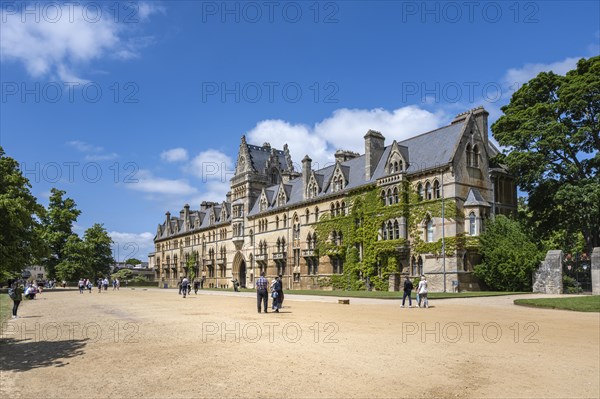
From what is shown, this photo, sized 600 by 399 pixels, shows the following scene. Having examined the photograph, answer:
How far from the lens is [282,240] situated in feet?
218

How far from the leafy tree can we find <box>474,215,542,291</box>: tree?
53.7 m

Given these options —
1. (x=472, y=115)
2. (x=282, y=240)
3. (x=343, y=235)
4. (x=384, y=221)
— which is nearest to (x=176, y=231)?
(x=282, y=240)

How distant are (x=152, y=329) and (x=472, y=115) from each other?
36.1 m

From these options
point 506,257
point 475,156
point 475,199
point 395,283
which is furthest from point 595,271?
point 395,283

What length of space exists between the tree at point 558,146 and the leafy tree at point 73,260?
2209 inches

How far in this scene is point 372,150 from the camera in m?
53.8

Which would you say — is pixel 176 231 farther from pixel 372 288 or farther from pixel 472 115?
pixel 472 115

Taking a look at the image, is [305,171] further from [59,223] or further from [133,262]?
[133,262]

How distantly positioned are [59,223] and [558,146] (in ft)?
211

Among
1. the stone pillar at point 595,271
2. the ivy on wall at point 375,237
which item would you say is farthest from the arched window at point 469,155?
the stone pillar at point 595,271

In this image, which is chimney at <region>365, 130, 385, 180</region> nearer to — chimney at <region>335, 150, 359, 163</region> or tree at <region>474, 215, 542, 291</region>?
chimney at <region>335, 150, 359, 163</region>

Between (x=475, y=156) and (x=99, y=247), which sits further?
(x=99, y=247)

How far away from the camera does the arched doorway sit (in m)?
77.1

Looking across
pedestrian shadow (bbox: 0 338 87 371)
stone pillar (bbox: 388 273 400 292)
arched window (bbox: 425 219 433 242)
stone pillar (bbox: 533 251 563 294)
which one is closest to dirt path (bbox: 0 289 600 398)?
pedestrian shadow (bbox: 0 338 87 371)
